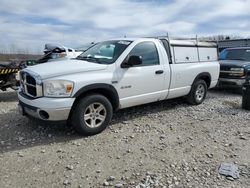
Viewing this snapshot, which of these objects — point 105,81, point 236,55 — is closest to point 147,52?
point 105,81

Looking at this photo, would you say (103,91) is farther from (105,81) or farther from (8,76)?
(8,76)

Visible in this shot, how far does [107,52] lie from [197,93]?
118 inches

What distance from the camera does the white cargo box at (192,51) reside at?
258 inches

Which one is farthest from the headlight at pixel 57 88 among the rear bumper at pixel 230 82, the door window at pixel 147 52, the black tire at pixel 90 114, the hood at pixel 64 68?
the rear bumper at pixel 230 82

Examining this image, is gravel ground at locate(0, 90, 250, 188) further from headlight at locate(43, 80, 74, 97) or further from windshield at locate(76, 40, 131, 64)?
windshield at locate(76, 40, 131, 64)

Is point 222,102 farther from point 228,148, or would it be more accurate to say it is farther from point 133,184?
point 133,184

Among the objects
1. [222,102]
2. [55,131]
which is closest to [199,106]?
[222,102]

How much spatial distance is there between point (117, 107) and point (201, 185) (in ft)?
7.95

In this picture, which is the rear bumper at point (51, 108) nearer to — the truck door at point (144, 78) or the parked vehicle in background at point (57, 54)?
the truck door at point (144, 78)

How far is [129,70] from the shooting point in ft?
17.6

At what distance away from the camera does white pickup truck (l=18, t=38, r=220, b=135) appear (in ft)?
14.9

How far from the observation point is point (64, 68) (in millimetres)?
4812

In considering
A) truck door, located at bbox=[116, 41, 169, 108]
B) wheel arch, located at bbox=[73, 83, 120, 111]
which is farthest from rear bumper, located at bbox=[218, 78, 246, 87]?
wheel arch, located at bbox=[73, 83, 120, 111]

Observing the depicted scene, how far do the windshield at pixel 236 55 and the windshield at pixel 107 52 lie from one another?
20.7 ft
